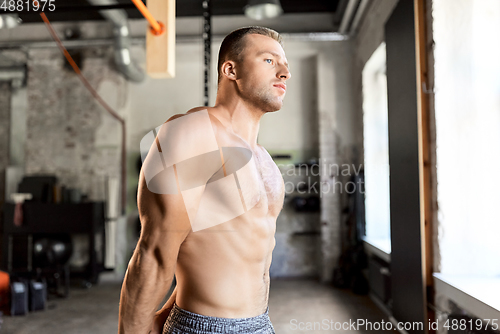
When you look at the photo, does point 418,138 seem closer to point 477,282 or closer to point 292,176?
point 477,282

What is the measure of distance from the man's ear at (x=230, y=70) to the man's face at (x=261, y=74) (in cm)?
1

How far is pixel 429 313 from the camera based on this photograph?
242cm

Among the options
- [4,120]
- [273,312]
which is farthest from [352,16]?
[4,120]

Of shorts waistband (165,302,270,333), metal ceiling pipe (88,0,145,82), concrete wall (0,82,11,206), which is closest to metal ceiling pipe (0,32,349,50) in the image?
metal ceiling pipe (88,0,145,82)

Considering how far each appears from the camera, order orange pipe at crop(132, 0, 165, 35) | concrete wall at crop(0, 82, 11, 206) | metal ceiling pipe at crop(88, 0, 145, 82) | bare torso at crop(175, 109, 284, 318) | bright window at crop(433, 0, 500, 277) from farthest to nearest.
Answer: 1. concrete wall at crop(0, 82, 11, 206)
2. metal ceiling pipe at crop(88, 0, 145, 82)
3. bright window at crop(433, 0, 500, 277)
4. bare torso at crop(175, 109, 284, 318)
5. orange pipe at crop(132, 0, 165, 35)

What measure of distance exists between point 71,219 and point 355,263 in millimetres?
3697

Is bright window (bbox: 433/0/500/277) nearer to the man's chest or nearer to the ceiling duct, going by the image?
the man's chest

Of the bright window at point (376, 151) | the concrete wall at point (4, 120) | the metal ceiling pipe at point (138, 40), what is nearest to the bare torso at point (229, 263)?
the bright window at point (376, 151)

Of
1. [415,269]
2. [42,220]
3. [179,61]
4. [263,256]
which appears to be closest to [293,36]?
[179,61]

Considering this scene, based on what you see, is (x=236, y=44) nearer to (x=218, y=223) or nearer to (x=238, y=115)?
(x=238, y=115)

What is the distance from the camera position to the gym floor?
10.9 feet

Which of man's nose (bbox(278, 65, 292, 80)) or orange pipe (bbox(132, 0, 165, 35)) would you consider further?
man's nose (bbox(278, 65, 292, 80))

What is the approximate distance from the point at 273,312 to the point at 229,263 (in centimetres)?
324

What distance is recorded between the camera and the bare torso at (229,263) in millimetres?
739
